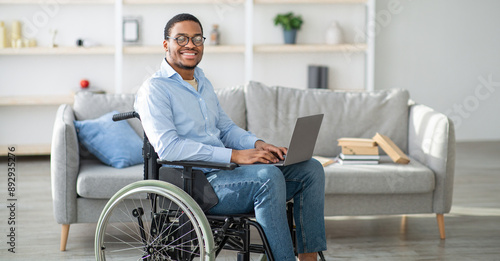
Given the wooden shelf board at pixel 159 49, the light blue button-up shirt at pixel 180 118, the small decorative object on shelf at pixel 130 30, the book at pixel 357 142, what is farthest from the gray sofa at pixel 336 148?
the small decorative object on shelf at pixel 130 30

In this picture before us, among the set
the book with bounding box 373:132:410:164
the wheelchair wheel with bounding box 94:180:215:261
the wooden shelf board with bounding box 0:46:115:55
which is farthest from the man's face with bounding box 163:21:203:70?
the wooden shelf board with bounding box 0:46:115:55

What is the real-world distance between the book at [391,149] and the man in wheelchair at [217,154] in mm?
1060

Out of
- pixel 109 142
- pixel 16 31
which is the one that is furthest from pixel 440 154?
pixel 16 31

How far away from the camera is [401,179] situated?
3.21m

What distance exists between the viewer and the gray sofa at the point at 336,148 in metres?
3.04

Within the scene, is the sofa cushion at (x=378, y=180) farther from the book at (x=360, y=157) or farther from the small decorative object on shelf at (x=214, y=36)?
the small decorative object on shelf at (x=214, y=36)

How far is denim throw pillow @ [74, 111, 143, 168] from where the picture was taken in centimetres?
325

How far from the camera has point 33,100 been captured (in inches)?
209

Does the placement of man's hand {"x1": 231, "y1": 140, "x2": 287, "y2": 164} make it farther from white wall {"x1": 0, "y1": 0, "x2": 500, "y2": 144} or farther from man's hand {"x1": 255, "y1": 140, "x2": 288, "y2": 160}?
white wall {"x1": 0, "y1": 0, "x2": 500, "y2": 144}

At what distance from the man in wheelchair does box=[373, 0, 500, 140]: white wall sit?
12.9ft

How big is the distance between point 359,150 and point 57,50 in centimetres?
309

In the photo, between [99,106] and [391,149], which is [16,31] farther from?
[391,149]

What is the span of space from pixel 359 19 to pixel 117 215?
3594mm

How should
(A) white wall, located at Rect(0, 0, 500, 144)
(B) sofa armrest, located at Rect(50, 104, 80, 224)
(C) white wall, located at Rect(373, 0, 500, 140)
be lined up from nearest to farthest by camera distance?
(B) sofa armrest, located at Rect(50, 104, 80, 224), (A) white wall, located at Rect(0, 0, 500, 144), (C) white wall, located at Rect(373, 0, 500, 140)
